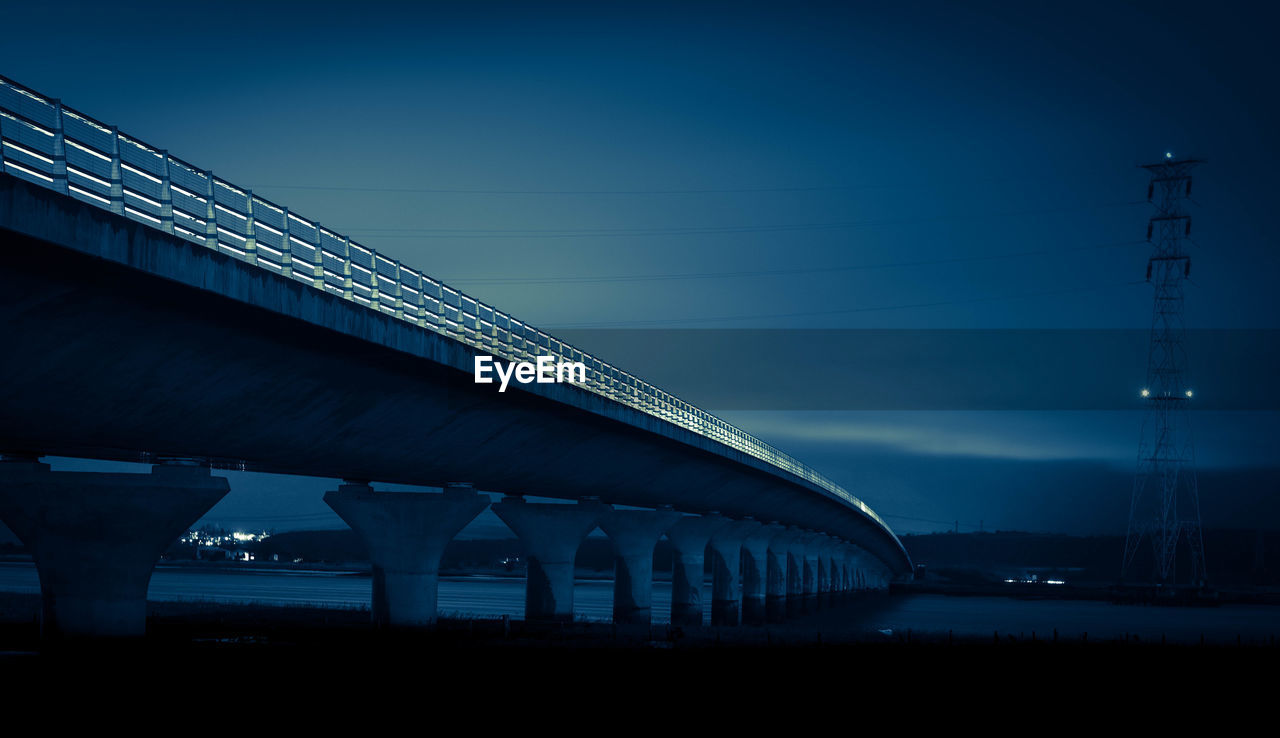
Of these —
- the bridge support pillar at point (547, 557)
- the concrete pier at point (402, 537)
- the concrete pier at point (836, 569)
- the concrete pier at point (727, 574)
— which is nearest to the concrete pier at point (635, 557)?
the bridge support pillar at point (547, 557)

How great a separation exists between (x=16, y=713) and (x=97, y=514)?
23.8 feet

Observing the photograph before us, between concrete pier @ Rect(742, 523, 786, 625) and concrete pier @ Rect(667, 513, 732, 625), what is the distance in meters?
19.1

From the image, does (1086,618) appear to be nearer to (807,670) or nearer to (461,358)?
(807,670)

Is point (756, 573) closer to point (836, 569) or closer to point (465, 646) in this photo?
point (836, 569)

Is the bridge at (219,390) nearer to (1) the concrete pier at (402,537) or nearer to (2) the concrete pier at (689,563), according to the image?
(1) the concrete pier at (402,537)

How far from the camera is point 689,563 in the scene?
282ft

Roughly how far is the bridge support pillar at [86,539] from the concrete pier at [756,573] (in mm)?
81431

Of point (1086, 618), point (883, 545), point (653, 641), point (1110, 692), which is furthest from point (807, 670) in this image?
point (883, 545)

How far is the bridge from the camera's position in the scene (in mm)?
18734

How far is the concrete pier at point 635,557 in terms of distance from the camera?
230 ft

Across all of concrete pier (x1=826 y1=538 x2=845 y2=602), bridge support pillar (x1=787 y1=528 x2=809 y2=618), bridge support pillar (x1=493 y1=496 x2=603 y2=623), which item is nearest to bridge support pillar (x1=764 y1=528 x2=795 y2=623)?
bridge support pillar (x1=787 y1=528 x2=809 y2=618)

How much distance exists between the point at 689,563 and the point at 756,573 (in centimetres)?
2362

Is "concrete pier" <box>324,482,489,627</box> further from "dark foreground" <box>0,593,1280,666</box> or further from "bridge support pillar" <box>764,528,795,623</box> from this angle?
"bridge support pillar" <box>764,528,795,623</box>

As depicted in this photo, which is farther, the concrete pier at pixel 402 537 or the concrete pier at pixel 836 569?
the concrete pier at pixel 836 569
